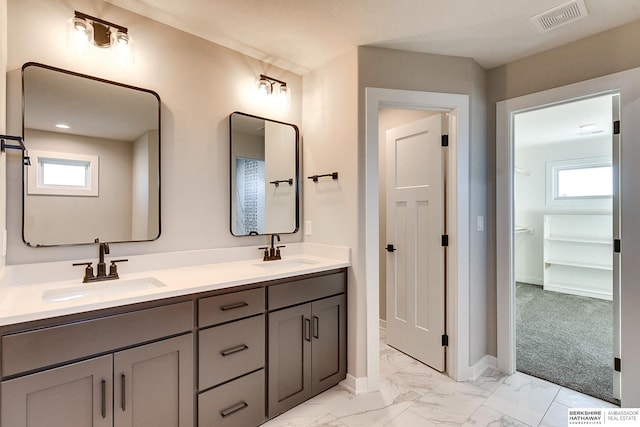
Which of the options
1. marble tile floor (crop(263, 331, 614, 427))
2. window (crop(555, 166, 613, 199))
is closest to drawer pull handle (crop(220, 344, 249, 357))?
marble tile floor (crop(263, 331, 614, 427))

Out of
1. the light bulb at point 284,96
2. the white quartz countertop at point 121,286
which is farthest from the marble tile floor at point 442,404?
the light bulb at point 284,96

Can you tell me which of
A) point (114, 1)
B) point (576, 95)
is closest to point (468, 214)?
point (576, 95)

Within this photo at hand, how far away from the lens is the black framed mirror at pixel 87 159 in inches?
62.0

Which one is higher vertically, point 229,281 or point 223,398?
point 229,281

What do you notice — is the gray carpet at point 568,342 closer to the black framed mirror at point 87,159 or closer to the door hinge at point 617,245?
the door hinge at point 617,245

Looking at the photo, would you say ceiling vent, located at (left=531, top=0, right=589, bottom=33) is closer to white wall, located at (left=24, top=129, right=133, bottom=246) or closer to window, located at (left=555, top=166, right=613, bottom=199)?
white wall, located at (left=24, top=129, right=133, bottom=246)

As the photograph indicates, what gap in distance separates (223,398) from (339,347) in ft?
2.91

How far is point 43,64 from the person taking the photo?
62.9 inches

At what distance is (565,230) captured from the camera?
503 cm

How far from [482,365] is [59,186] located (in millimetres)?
3162

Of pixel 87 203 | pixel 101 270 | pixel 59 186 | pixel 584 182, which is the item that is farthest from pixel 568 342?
pixel 59 186

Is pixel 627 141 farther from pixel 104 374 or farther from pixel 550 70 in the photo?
pixel 104 374

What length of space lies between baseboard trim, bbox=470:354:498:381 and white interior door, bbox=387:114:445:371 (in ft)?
0.73

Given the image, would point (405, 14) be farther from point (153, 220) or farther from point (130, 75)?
point (153, 220)
